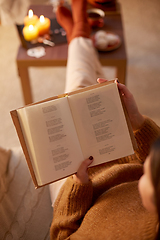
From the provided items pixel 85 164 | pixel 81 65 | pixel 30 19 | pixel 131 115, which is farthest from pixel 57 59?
pixel 85 164

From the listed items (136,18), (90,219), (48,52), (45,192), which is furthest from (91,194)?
(136,18)

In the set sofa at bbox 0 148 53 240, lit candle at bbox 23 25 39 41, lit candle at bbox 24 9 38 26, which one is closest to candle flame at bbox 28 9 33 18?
lit candle at bbox 24 9 38 26

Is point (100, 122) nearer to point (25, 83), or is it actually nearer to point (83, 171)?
point (83, 171)

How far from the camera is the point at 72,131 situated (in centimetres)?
70

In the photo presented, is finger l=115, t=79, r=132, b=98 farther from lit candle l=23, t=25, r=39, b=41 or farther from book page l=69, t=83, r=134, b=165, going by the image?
lit candle l=23, t=25, r=39, b=41

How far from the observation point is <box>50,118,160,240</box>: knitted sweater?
A: 627 millimetres

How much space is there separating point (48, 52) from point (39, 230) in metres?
0.98

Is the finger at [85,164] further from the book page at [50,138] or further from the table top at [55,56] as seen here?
the table top at [55,56]

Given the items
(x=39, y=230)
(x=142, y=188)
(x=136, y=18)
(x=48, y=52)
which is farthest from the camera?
(x=136, y=18)

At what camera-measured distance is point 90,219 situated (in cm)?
71

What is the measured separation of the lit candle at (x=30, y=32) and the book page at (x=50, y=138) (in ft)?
3.00

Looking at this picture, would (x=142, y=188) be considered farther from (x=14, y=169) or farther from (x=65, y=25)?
Answer: (x=65, y=25)

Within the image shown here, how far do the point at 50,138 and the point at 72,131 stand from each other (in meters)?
0.07

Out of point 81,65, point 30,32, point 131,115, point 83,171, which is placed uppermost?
point 30,32
